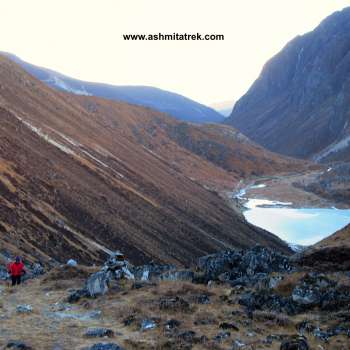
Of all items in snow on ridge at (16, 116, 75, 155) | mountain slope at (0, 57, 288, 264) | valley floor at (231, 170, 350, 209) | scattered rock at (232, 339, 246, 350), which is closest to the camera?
scattered rock at (232, 339, 246, 350)

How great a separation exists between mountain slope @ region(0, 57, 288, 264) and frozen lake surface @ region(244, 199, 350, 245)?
964 cm

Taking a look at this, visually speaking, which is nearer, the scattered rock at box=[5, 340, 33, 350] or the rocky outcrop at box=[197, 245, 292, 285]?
the scattered rock at box=[5, 340, 33, 350]

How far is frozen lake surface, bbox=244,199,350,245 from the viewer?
77.6 metres

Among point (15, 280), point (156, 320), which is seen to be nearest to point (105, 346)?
point (156, 320)

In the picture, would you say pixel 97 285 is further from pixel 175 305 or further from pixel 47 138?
pixel 47 138

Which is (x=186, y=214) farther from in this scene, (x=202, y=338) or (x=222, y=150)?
(x=222, y=150)

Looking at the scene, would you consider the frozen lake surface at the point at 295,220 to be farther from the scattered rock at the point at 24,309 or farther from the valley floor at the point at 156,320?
the scattered rock at the point at 24,309

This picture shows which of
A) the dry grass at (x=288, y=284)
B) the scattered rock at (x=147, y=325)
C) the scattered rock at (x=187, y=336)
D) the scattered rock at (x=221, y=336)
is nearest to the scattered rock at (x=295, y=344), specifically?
the scattered rock at (x=221, y=336)

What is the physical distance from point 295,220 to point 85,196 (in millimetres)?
53804

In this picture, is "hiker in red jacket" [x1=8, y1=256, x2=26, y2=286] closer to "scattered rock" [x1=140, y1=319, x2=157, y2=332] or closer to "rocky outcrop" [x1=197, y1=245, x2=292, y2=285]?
"rocky outcrop" [x1=197, y1=245, x2=292, y2=285]

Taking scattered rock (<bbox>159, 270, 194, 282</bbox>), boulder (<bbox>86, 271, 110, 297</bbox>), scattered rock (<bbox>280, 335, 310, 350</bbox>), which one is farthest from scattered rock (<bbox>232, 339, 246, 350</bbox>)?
scattered rock (<bbox>159, 270, 194, 282</bbox>)

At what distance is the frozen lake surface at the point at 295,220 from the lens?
77588 millimetres

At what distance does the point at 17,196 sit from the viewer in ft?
126

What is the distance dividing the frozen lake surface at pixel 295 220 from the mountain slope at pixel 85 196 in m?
9.64
